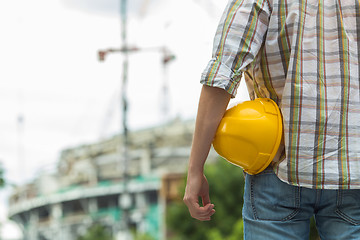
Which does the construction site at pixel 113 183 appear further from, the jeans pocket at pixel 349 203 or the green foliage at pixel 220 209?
the jeans pocket at pixel 349 203

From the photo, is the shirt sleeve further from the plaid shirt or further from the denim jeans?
the denim jeans

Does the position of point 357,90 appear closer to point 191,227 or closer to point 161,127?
point 191,227

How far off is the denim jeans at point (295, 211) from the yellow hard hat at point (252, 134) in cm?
6

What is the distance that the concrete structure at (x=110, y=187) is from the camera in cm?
5828

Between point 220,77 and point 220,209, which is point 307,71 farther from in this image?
point 220,209

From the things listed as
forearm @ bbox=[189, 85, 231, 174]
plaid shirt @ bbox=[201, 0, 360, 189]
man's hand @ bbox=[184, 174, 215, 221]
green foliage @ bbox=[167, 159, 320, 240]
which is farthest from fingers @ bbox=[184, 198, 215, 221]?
green foliage @ bbox=[167, 159, 320, 240]

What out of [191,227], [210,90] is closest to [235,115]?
[210,90]

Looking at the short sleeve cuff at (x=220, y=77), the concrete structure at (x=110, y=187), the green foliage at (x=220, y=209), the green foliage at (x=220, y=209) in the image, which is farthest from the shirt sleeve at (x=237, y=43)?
the concrete structure at (x=110, y=187)

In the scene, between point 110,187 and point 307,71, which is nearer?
point 307,71

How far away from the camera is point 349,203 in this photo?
5.03 ft

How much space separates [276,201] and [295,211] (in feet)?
0.19

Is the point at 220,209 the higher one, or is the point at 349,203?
the point at 349,203

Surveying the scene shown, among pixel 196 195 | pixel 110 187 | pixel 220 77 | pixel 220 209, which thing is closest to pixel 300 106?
pixel 220 77

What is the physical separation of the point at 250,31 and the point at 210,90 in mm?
186
